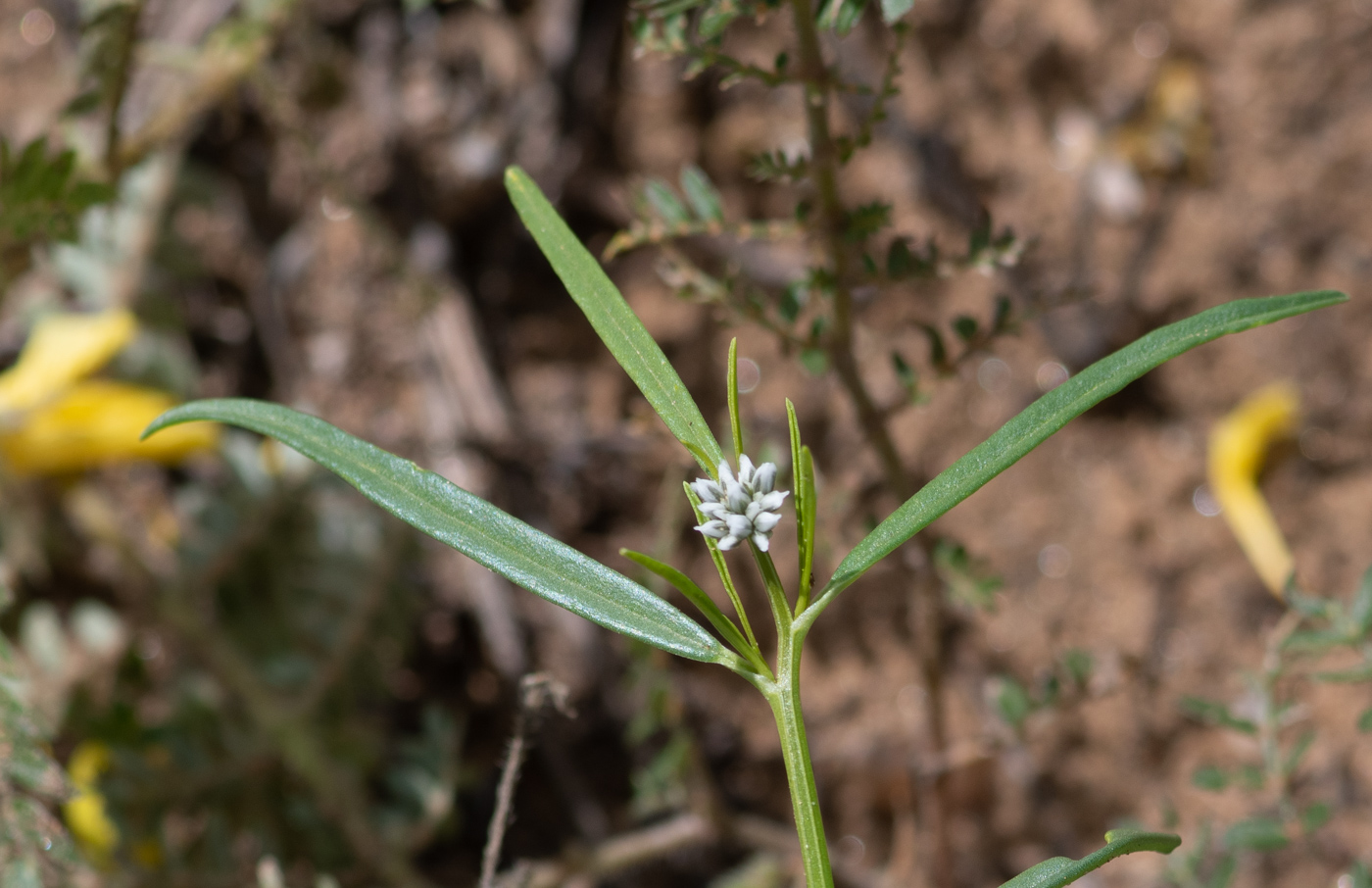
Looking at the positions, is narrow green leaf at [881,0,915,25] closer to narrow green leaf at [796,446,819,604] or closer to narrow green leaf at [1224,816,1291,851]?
narrow green leaf at [796,446,819,604]

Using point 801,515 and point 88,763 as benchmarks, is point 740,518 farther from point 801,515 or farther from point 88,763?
point 88,763

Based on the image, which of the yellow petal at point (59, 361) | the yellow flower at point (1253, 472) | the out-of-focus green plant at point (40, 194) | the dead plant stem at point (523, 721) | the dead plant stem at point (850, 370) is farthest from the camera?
the yellow flower at point (1253, 472)

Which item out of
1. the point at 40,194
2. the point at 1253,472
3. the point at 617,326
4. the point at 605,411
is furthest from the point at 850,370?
the point at 1253,472

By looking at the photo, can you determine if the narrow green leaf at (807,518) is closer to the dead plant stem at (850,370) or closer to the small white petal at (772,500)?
the small white petal at (772,500)

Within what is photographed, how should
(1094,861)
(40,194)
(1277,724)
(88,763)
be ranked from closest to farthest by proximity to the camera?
(1094,861), (40,194), (1277,724), (88,763)

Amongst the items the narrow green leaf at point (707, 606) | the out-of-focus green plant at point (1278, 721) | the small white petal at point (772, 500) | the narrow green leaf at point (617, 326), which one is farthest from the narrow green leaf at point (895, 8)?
the out-of-focus green plant at point (1278, 721)

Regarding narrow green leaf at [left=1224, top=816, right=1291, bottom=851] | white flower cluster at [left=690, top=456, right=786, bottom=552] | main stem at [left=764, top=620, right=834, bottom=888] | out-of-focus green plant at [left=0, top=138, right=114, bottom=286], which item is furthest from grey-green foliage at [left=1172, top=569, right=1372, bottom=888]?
out-of-focus green plant at [left=0, top=138, right=114, bottom=286]
